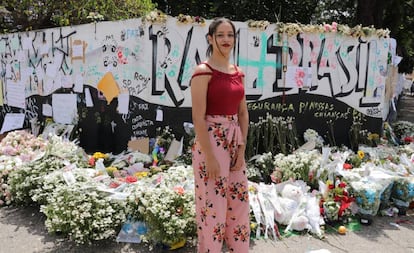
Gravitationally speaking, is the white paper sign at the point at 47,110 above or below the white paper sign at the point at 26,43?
below

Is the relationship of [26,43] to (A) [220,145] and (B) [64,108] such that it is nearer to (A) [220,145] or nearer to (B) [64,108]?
(B) [64,108]

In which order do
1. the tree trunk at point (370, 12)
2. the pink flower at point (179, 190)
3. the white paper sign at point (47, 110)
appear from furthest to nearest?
the tree trunk at point (370, 12)
the white paper sign at point (47, 110)
the pink flower at point (179, 190)

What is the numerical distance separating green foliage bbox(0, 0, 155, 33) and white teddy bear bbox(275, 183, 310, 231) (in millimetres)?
5975

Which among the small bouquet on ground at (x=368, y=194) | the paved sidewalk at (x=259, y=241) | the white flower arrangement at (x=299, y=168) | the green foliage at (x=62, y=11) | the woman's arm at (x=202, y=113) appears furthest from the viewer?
the green foliage at (x=62, y=11)

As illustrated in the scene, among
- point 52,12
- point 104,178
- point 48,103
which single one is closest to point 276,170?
point 104,178

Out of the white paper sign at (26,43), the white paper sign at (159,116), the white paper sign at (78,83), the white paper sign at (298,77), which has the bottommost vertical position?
the white paper sign at (159,116)

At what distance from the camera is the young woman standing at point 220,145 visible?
2629 mm

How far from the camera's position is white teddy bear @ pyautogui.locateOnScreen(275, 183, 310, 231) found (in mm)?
3955

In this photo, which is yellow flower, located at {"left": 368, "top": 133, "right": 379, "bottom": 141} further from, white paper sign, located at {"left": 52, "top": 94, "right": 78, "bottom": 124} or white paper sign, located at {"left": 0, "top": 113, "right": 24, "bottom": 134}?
white paper sign, located at {"left": 0, "top": 113, "right": 24, "bottom": 134}

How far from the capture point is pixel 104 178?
4395mm

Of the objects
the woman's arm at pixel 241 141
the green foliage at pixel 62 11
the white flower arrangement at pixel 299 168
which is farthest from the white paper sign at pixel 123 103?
the woman's arm at pixel 241 141

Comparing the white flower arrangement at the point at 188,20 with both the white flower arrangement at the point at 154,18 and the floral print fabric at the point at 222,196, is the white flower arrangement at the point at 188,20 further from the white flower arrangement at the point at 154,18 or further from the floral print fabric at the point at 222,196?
the floral print fabric at the point at 222,196

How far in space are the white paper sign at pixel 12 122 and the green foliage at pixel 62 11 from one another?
244 centimetres

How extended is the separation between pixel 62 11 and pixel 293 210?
747cm
